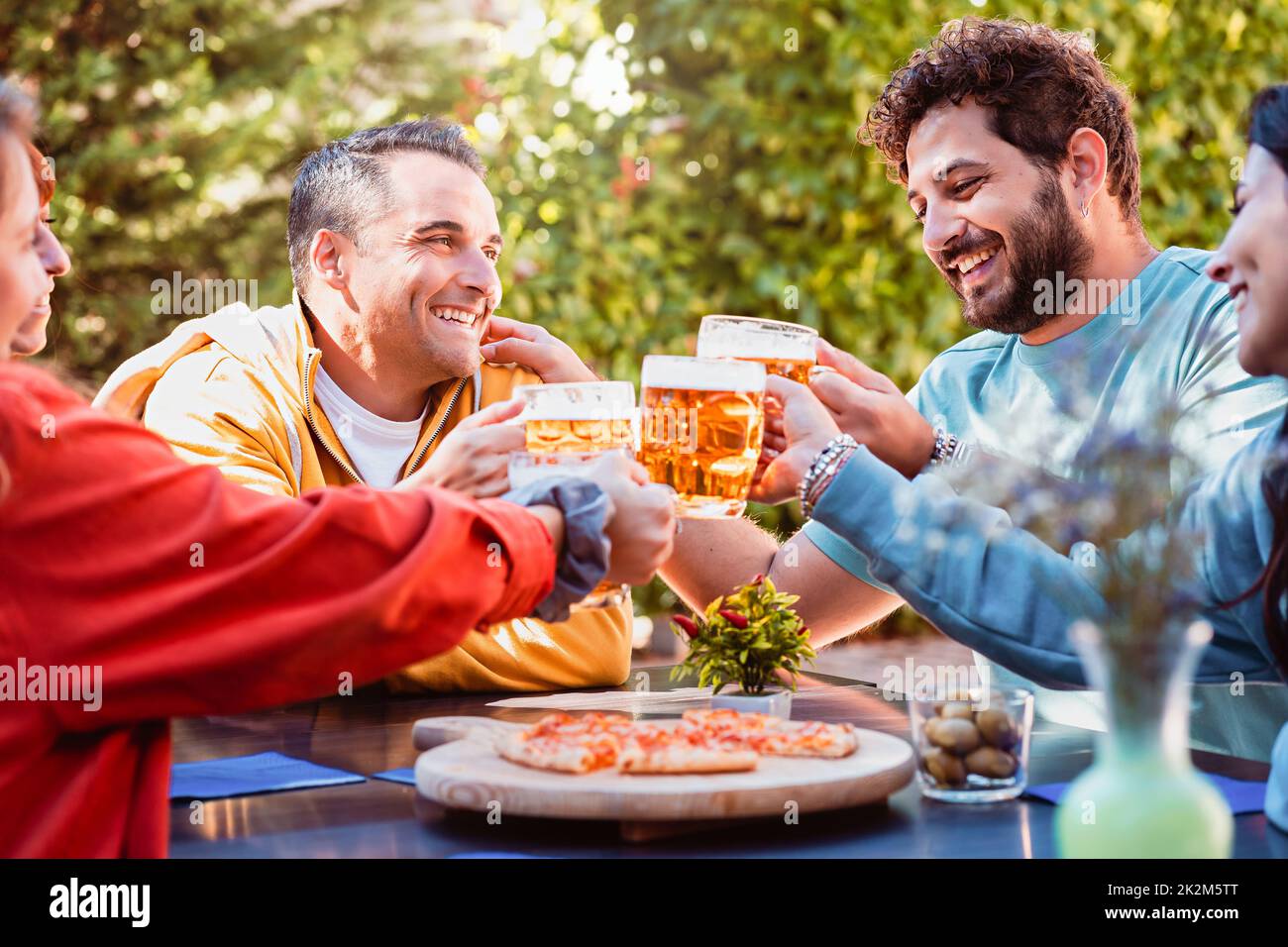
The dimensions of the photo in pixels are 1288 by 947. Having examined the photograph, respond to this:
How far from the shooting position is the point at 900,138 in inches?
140

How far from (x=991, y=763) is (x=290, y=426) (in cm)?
193

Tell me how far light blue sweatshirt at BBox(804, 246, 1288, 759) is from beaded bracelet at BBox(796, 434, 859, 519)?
28 cm

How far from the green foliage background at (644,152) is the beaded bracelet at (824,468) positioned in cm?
360

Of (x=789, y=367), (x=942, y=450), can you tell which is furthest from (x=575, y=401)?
(x=942, y=450)

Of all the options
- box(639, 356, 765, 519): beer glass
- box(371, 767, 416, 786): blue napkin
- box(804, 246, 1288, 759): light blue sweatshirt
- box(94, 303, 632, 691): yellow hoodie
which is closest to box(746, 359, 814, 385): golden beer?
box(639, 356, 765, 519): beer glass

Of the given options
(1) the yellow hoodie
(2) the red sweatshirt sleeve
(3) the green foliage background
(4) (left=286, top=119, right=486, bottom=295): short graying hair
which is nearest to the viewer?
(2) the red sweatshirt sleeve

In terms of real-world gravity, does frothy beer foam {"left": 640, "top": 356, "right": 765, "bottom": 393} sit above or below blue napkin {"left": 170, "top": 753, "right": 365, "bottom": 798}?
above

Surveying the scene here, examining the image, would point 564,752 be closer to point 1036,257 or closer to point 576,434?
point 576,434

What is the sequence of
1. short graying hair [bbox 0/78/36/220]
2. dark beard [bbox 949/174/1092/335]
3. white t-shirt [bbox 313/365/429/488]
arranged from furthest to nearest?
white t-shirt [bbox 313/365/429/488] → dark beard [bbox 949/174/1092/335] → short graying hair [bbox 0/78/36/220]

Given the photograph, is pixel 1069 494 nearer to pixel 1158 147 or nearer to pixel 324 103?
pixel 1158 147

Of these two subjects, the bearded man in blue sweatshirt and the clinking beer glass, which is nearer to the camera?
the clinking beer glass

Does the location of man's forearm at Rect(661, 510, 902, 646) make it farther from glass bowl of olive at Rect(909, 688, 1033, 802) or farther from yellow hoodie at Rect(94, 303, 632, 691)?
glass bowl of olive at Rect(909, 688, 1033, 802)

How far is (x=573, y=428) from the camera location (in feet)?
6.88

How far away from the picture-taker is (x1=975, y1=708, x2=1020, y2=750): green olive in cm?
181
